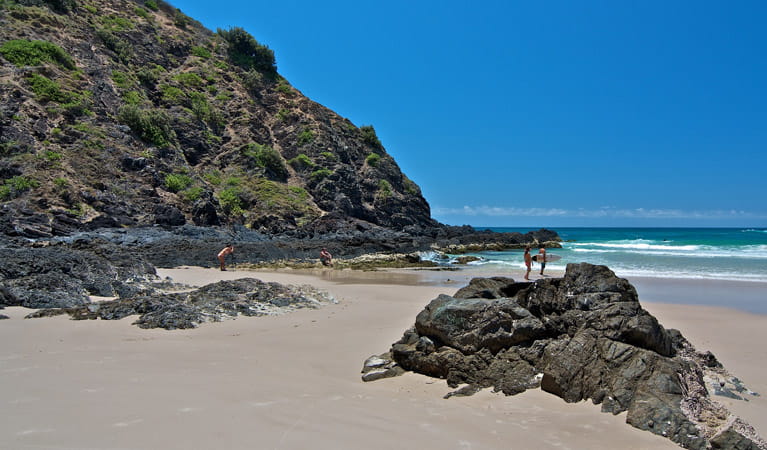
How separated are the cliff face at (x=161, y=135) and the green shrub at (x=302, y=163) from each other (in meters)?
0.14

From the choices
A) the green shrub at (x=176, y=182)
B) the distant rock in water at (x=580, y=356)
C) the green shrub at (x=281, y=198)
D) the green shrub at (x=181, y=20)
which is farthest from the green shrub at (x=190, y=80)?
the distant rock in water at (x=580, y=356)

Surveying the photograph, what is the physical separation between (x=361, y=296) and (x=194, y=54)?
45.9 m

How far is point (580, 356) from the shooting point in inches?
170

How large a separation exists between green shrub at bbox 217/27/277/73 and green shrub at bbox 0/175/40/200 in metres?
31.4

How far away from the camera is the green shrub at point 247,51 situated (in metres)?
51.5

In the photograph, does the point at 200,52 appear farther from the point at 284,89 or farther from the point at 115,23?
the point at 284,89

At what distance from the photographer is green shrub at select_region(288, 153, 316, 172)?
42.4 meters

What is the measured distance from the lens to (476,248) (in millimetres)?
38094

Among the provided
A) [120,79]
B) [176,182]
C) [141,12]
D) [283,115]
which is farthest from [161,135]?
[141,12]

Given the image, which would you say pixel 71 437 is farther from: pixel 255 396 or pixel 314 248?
pixel 314 248

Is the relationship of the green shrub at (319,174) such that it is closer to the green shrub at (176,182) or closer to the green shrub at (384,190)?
the green shrub at (384,190)

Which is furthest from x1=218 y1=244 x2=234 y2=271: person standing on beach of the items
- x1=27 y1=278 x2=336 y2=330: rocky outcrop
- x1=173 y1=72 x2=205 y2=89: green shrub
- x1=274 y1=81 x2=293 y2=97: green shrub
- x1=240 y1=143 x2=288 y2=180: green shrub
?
x1=274 y1=81 x2=293 y2=97: green shrub

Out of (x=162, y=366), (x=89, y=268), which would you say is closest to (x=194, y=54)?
(x=89, y=268)

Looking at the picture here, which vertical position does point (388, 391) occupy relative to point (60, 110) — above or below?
below
